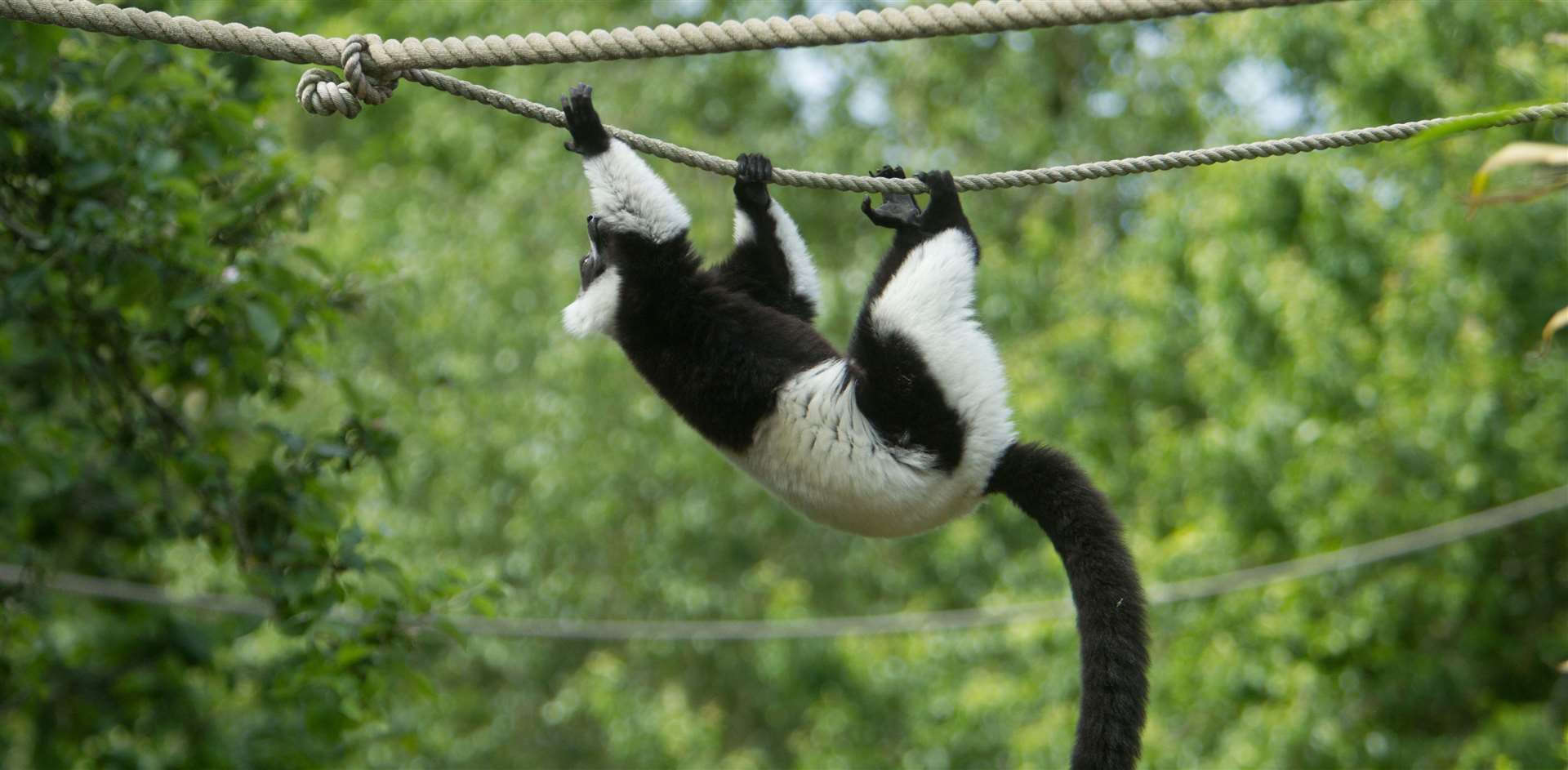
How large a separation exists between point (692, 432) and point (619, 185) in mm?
8121

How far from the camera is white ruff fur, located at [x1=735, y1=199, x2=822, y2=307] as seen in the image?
457cm

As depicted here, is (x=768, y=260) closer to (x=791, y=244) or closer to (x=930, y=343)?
(x=791, y=244)

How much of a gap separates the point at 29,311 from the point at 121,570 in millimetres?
2013

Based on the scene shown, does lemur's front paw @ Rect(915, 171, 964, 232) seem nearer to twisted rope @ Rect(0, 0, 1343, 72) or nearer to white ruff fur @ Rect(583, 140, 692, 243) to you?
white ruff fur @ Rect(583, 140, 692, 243)

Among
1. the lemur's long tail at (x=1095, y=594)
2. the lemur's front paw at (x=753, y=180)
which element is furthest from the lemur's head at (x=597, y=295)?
the lemur's long tail at (x=1095, y=594)

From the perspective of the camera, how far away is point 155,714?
20.1 feet

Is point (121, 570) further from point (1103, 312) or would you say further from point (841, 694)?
point (1103, 312)

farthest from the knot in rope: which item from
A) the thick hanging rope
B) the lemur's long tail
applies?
the lemur's long tail

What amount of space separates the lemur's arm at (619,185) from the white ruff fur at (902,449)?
568 millimetres

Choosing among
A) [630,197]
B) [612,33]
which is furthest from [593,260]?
[612,33]

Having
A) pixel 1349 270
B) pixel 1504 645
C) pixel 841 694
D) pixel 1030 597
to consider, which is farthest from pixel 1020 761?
pixel 1349 270

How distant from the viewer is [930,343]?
3807mm

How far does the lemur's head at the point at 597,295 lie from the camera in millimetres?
4230

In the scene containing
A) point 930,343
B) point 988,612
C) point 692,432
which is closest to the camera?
point 930,343
